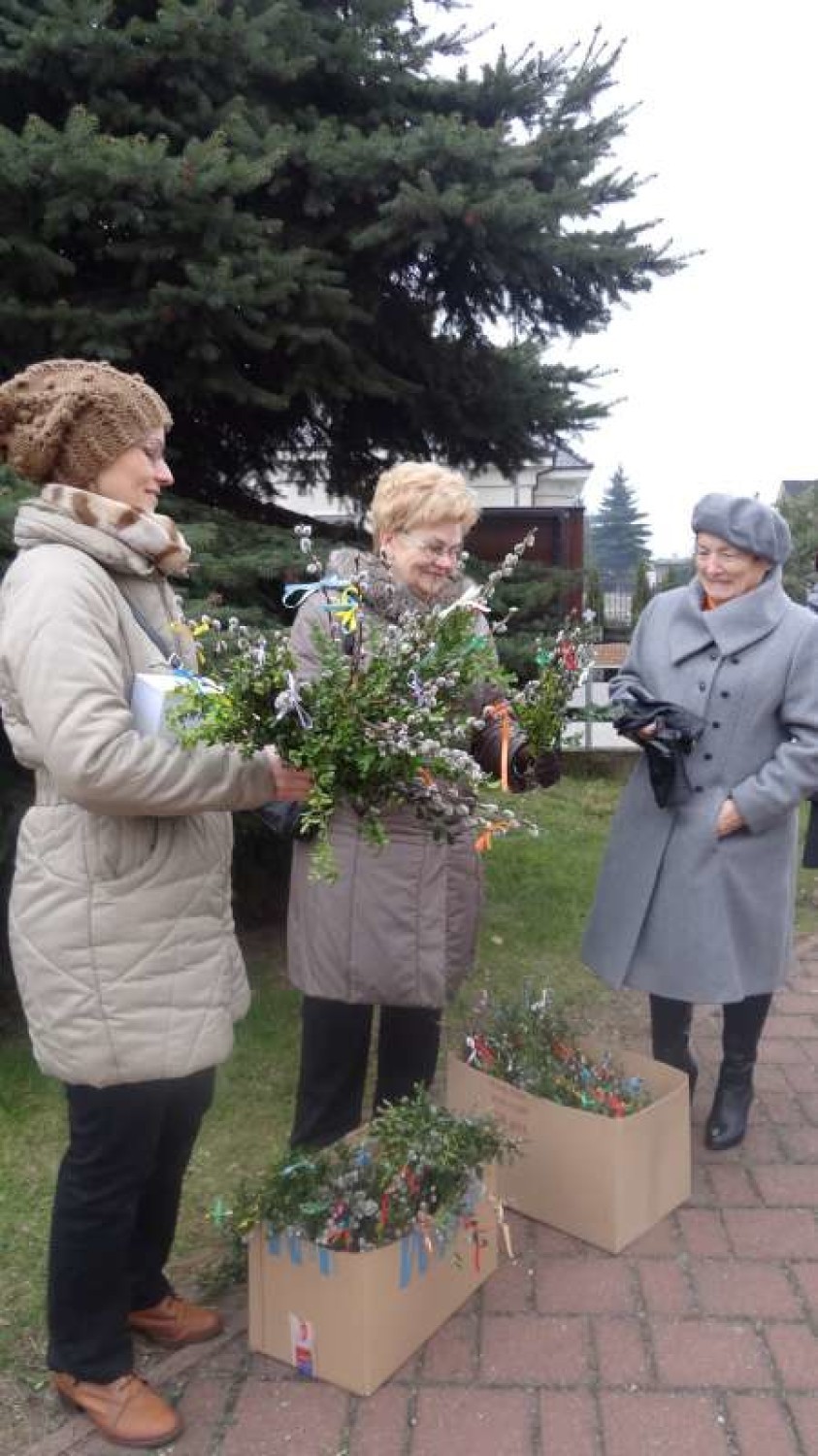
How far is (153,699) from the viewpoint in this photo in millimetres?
1938

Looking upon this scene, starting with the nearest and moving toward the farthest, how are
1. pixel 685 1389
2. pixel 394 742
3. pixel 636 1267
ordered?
pixel 394 742 → pixel 685 1389 → pixel 636 1267

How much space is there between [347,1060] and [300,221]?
3.43m

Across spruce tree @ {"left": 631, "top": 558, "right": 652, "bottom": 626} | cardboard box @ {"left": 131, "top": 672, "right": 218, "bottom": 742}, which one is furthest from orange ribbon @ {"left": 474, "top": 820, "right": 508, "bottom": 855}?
spruce tree @ {"left": 631, "top": 558, "right": 652, "bottom": 626}

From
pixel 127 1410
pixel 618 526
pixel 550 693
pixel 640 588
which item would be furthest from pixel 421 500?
pixel 618 526

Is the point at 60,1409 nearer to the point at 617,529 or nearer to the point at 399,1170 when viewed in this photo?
the point at 399,1170

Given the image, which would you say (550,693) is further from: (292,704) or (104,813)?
(104,813)

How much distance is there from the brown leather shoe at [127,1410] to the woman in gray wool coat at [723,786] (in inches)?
65.6

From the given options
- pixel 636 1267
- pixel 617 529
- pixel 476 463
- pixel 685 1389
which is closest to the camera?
pixel 685 1389

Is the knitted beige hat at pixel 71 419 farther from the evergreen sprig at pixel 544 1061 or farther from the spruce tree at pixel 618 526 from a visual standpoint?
the spruce tree at pixel 618 526

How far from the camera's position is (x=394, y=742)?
1775 millimetres

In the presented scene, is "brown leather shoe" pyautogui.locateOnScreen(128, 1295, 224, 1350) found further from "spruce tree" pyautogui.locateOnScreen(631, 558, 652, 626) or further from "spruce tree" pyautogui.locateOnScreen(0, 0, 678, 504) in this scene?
"spruce tree" pyautogui.locateOnScreen(631, 558, 652, 626)

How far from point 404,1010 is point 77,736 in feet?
4.62

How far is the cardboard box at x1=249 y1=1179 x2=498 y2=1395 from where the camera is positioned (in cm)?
229

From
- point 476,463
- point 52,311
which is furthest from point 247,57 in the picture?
point 476,463
